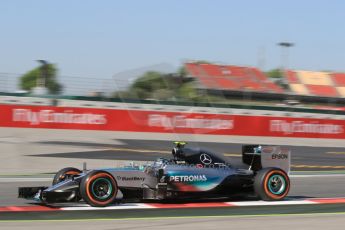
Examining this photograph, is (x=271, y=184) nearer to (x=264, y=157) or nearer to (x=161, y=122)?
(x=264, y=157)

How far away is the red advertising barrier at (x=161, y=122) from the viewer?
18.0 m

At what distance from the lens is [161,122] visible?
20188mm

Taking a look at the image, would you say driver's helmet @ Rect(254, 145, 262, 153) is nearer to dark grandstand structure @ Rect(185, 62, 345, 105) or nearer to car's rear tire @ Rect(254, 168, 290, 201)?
car's rear tire @ Rect(254, 168, 290, 201)

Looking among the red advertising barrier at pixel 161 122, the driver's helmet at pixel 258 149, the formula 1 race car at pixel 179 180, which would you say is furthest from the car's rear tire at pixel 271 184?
the red advertising barrier at pixel 161 122

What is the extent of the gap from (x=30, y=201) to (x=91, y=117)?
10.7m

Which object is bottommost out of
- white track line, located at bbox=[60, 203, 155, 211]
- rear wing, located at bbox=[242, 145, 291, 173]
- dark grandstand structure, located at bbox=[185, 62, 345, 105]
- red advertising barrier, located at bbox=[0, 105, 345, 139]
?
white track line, located at bbox=[60, 203, 155, 211]

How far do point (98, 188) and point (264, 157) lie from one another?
2785mm

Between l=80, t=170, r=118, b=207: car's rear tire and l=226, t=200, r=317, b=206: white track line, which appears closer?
l=80, t=170, r=118, b=207: car's rear tire

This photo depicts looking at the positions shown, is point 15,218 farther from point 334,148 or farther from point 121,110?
point 334,148

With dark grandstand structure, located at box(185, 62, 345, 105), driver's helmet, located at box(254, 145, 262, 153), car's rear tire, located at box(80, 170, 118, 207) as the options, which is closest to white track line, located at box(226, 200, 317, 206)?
driver's helmet, located at box(254, 145, 262, 153)

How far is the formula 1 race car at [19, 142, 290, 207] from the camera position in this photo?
7.62 meters

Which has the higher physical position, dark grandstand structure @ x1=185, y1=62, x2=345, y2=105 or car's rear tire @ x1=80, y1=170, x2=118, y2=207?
dark grandstand structure @ x1=185, y1=62, x2=345, y2=105

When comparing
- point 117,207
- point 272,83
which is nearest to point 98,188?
point 117,207

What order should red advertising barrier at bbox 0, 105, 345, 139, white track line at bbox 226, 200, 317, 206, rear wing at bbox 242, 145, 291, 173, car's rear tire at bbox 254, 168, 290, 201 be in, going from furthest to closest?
1. red advertising barrier at bbox 0, 105, 345, 139
2. rear wing at bbox 242, 145, 291, 173
3. car's rear tire at bbox 254, 168, 290, 201
4. white track line at bbox 226, 200, 317, 206
